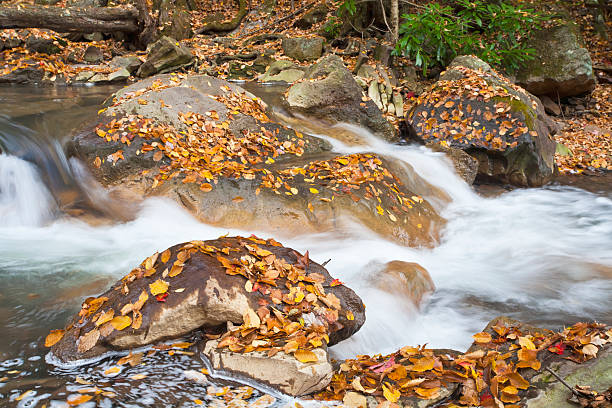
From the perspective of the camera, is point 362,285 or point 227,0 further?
point 227,0

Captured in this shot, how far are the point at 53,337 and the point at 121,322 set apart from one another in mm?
621

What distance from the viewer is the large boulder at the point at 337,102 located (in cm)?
870

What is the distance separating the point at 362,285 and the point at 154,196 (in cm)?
279

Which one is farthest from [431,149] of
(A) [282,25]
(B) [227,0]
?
(B) [227,0]

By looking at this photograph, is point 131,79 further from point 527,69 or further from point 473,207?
point 527,69

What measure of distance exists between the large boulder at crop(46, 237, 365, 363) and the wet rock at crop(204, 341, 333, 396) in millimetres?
73

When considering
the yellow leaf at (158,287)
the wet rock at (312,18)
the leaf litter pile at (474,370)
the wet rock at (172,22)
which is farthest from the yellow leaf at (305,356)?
the wet rock at (312,18)

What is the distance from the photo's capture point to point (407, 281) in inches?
183

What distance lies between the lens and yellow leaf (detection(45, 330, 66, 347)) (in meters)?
3.10

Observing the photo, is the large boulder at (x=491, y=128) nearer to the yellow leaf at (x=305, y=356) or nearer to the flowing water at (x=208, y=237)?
the flowing water at (x=208, y=237)

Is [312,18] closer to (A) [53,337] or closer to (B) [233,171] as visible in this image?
(B) [233,171]

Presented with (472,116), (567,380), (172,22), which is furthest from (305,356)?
(172,22)

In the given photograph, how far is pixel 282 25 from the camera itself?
54.2 ft

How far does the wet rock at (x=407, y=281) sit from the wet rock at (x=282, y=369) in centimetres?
192
